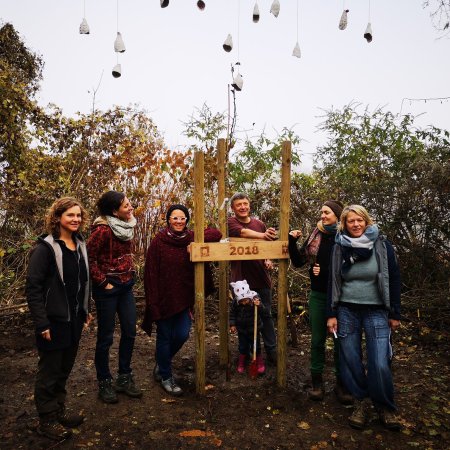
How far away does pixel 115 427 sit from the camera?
3.16 meters

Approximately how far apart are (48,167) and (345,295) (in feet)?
21.0

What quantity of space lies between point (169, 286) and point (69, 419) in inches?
55.5

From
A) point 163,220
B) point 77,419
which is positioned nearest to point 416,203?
point 163,220

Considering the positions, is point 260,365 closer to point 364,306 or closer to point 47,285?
point 364,306

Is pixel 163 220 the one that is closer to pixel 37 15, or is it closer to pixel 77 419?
pixel 77 419

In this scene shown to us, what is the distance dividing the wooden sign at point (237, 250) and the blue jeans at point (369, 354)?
2.77ft

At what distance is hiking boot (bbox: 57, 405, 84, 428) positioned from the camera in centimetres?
313

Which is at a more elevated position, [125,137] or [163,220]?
[125,137]

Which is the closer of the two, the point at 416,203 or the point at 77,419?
the point at 77,419

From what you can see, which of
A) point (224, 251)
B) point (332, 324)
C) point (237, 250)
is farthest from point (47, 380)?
point (332, 324)

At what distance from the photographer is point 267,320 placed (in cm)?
440

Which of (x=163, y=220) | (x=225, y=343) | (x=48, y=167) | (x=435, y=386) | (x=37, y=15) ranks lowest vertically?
(x=435, y=386)

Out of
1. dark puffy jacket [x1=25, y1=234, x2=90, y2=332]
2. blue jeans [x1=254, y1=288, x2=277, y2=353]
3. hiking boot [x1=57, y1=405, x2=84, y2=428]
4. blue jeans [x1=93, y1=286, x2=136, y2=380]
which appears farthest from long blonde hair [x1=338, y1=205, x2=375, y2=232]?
hiking boot [x1=57, y1=405, x2=84, y2=428]

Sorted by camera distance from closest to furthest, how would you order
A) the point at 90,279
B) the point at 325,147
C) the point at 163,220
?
the point at 90,279 < the point at 163,220 < the point at 325,147
